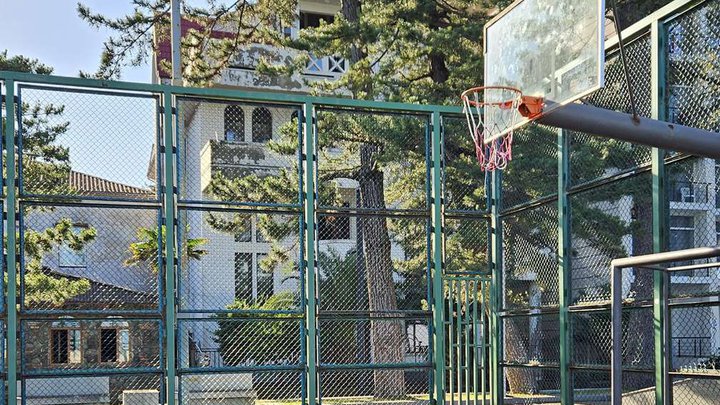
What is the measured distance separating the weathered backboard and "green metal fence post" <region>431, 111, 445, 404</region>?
2.77 metres

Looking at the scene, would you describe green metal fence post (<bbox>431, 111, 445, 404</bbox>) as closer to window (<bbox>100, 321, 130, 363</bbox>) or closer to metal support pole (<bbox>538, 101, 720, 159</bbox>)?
window (<bbox>100, 321, 130, 363</bbox>)

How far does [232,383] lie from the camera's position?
35.1 ft

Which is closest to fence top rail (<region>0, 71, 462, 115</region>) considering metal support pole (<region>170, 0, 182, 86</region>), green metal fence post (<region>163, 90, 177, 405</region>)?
green metal fence post (<region>163, 90, 177, 405</region>)

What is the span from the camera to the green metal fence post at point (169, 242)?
31.7 feet

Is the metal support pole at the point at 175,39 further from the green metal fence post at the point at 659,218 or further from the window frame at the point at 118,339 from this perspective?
the green metal fence post at the point at 659,218

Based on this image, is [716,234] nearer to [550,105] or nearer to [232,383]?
[550,105]

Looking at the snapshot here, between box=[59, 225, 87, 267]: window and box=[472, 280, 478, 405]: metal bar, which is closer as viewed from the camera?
box=[59, 225, 87, 267]: window

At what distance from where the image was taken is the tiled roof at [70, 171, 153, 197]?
9.73 m

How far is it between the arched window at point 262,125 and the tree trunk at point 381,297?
1.59 m

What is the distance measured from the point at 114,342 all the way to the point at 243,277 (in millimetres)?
1612

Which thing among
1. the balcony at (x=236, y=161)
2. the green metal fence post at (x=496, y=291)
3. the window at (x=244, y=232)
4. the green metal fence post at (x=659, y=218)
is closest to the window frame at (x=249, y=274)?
the window at (x=244, y=232)

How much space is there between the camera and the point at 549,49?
6.89 meters

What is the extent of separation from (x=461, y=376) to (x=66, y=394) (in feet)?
15.8

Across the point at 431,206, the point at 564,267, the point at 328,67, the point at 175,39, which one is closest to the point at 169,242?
the point at 431,206
